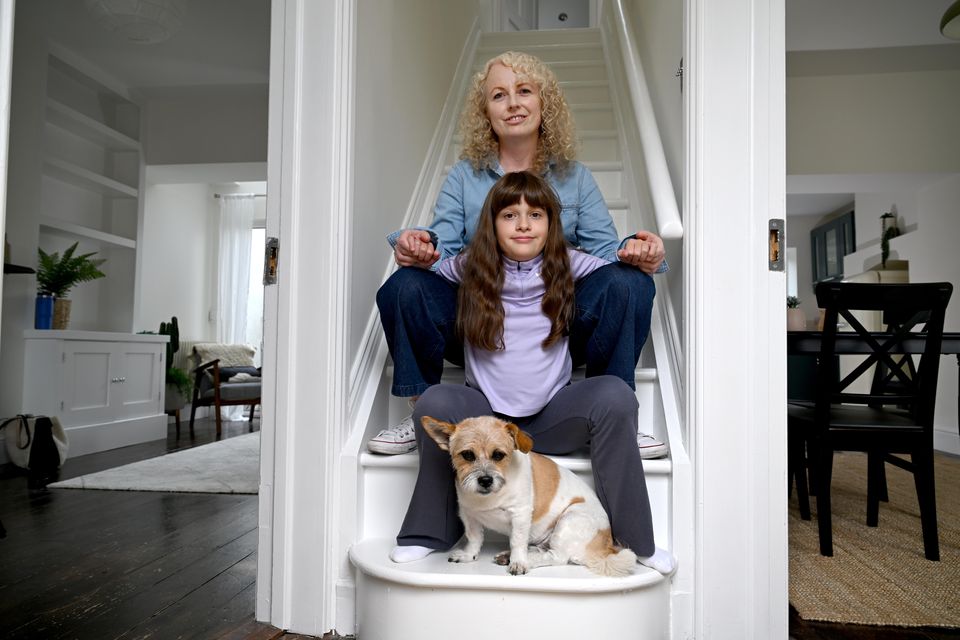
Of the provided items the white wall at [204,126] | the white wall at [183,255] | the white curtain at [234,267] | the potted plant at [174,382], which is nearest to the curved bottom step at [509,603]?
the white wall at [204,126]

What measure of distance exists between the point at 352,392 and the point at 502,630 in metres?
0.63

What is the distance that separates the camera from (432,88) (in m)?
2.54

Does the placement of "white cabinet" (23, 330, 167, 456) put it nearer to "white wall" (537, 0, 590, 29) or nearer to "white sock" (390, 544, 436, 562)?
"white sock" (390, 544, 436, 562)

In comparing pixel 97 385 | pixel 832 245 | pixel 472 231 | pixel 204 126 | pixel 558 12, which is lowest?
pixel 97 385

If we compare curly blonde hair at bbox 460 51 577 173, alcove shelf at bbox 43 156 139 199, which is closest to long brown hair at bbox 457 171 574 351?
curly blonde hair at bbox 460 51 577 173

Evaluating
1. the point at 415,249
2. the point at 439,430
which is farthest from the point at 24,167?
the point at 439,430

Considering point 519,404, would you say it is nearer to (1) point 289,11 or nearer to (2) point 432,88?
(1) point 289,11

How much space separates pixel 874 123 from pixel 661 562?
441 cm

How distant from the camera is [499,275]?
143cm

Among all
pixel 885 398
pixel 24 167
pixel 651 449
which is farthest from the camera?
pixel 24 167

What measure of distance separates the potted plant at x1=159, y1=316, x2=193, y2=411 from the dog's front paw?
4.98 meters

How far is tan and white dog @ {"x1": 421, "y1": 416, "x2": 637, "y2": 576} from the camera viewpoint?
3.86 ft

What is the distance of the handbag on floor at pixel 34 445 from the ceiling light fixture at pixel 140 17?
2.04m

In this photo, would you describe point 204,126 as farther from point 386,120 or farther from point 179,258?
point 386,120
